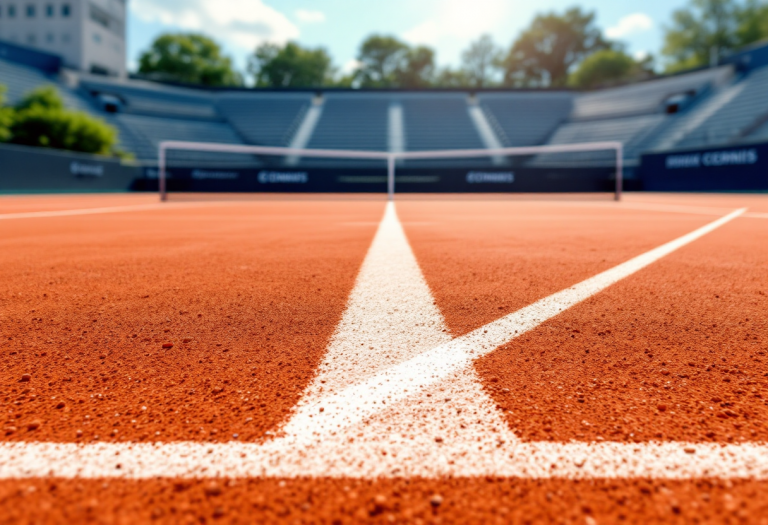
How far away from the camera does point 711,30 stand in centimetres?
4725

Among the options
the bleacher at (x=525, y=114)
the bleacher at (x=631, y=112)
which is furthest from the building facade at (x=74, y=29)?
the bleacher at (x=631, y=112)

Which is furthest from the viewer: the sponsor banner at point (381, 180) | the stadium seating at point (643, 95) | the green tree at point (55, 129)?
the stadium seating at point (643, 95)

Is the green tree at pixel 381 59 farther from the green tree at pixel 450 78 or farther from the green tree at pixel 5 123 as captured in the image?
the green tree at pixel 5 123

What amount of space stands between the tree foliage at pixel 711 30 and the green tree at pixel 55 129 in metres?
47.5

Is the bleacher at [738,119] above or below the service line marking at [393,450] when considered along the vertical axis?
above

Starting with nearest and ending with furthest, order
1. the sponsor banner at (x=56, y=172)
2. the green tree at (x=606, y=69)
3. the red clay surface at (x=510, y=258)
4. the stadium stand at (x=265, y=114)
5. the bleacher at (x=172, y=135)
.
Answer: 1. the red clay surface at (x=510, y=258)
2. the sponsor banner at (x=56, y=172)
3. the bleacher at (x=172, y=135)
4. the stadium stand at (x=265, y=114)
5. the green tree at (x=606, y=69)

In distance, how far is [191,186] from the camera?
1917 centimetres

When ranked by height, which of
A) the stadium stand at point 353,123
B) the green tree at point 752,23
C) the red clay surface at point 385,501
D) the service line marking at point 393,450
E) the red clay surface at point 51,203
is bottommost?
the red clay surface at point 385,501

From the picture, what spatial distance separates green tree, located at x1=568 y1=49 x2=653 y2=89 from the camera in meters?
52.5

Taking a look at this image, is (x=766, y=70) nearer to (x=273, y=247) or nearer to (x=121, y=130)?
(x=273, y=247)

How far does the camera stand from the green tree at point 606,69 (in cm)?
5253

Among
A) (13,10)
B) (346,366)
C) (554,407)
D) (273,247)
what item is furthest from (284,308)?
(13,10)

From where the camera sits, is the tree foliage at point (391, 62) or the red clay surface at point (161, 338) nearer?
the red clay surface at point (161, 338)

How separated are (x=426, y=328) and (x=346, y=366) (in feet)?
1.25
